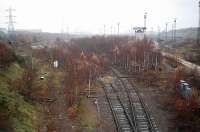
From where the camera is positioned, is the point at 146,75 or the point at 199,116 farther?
the point at 146,75

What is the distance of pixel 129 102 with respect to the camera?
83.0 feet

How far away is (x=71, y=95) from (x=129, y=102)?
4809mm

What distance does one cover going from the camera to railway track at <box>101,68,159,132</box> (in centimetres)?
2112

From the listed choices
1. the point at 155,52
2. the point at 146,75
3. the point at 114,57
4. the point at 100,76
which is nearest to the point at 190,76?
the point at 146,75

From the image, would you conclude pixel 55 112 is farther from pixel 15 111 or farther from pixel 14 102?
pixel 15 111

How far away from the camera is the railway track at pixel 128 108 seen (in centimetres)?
2112

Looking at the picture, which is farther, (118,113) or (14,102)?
(118,113)

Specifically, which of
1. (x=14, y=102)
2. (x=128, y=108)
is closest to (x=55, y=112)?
(x=14, y=102)

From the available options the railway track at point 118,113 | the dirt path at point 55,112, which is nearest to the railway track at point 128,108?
the railway track at point 118,113

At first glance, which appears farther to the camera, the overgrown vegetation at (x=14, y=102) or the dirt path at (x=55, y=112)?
the dirt path at (x=55, y=112)

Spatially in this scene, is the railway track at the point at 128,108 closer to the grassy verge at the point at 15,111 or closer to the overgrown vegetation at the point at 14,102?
the grassy verge at the point at 15,111

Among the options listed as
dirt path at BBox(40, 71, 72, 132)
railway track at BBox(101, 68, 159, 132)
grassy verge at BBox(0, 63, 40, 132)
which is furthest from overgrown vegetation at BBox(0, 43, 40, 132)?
railway track at BBox(101, 68, 159, 132)

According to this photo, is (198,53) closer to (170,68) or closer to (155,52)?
(155,52)

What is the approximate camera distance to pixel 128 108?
2406 cm
